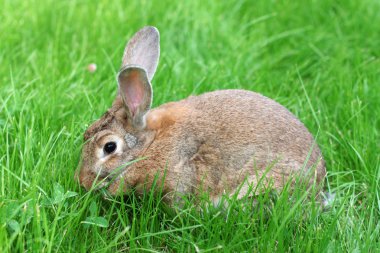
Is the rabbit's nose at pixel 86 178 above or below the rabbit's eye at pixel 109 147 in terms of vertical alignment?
below

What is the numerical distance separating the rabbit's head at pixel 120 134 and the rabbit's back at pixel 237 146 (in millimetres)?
219

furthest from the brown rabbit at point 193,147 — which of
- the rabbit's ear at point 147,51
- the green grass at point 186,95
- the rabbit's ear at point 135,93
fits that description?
the rabbit's ear at point 147,51

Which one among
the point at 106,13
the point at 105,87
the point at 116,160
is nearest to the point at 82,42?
the point at 106,13

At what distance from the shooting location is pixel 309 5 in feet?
23.4

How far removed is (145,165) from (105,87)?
4.32 ft

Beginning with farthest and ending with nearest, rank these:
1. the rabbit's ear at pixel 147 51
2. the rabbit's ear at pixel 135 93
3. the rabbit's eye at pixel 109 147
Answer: the rabbit's ear at pixel 147 51 → the rabbit's eye at pixel 109 147 → the rabbit's ear at pixel 135 93

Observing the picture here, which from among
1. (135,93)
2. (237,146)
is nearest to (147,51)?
(135,93)

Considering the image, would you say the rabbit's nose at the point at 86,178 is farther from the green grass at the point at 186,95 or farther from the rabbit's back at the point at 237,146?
the rabbit's back at the point at 237,146

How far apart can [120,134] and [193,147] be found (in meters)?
0.49

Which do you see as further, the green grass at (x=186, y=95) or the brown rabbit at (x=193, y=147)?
the brown rabbit at (x=193, y=147)

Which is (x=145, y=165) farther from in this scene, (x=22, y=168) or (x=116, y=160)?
(x=22, y=168)

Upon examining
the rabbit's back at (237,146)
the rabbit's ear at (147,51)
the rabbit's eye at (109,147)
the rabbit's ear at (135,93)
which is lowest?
the rabbit's back at (237,146)

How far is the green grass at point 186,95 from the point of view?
387cm

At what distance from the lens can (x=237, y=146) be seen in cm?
438
